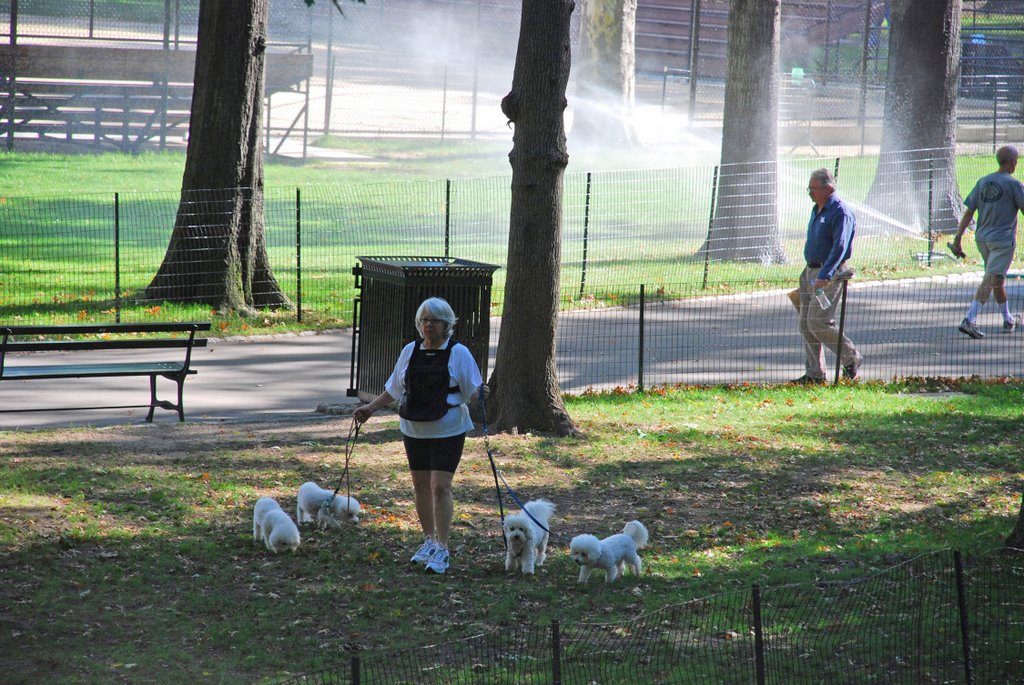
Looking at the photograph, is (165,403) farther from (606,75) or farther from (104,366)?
(606,75)

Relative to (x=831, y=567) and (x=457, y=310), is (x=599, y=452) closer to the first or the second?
(x=457, y=310)

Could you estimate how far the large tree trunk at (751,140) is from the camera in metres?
20.7

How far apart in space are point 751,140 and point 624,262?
3.02m

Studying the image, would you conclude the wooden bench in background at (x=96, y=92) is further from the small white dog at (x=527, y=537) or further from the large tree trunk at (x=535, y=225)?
the small white dog at (x=527, y=537)

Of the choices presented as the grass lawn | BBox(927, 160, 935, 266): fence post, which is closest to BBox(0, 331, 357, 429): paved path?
the grass lawn

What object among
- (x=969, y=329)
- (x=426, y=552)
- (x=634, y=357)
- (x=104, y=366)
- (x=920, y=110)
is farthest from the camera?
(x=920, y=110)

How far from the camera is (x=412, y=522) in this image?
26.7 feet

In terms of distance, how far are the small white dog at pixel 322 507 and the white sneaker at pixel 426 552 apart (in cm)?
74

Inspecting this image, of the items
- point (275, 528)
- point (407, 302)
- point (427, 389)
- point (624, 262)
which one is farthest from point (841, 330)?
point (624, 262)

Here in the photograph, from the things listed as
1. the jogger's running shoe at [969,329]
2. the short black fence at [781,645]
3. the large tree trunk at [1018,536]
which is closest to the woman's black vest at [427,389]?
the short black fence at [781,645]

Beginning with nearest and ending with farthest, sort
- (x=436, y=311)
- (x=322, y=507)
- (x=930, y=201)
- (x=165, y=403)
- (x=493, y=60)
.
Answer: (x=436, y=311)
(x=322, y=507)
(x=165, y=403)
(x=930, y=201)
(x=493, y=60)

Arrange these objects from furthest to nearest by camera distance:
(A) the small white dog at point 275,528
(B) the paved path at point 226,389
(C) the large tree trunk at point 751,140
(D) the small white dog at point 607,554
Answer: (C) the large tree trunk at point 751,140, (B) the paved path at point 226,389, (A) the small white dog at point 275,528, (D) the small white dog at point 607,554

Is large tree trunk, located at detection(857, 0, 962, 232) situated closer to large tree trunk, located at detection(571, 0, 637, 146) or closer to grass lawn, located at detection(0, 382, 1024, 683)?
large tree trunk, located at detection(571, 0, 637, 146)

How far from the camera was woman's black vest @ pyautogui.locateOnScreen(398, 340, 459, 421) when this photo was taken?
7.02 metres
